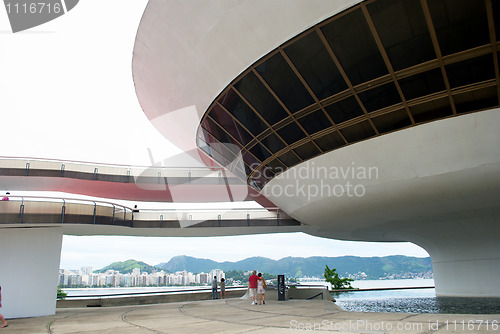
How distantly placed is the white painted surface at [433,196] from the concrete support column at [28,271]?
32.6 feet

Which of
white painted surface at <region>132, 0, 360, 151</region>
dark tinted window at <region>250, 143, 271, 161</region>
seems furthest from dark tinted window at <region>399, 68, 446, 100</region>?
dark tinted window at <region>250, 143, 271, 161</region>

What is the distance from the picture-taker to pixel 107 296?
18797mm

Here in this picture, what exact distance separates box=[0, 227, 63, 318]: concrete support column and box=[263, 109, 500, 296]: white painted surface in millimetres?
9945

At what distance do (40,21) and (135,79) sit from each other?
4.19m

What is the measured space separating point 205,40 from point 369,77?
4944 millimetres

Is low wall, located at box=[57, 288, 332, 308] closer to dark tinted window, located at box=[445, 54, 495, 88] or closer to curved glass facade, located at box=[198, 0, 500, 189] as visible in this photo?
curved glass facade, located at box=[198, 0, 500, 189]

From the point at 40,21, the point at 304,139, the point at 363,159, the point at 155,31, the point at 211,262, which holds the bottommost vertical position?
the point at 211,262

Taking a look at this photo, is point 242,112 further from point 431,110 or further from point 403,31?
point 431,110

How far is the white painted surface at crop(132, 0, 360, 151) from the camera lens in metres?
8.82

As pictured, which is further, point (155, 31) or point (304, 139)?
point (304, 139)

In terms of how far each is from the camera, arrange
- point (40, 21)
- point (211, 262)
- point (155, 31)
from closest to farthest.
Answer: point (155, 31) → point (40, 21) → point (211, 262)

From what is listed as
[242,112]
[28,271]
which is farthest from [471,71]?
[28,271]

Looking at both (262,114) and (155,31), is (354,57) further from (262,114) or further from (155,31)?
(155,31)

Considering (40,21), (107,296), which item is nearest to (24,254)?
(107,296)
